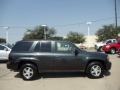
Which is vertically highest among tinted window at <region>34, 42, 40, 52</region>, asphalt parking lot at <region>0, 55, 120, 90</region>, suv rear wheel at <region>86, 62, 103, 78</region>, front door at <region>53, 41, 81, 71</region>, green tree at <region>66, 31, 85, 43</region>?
green tree at <region>66, 31, 85, 43</region>

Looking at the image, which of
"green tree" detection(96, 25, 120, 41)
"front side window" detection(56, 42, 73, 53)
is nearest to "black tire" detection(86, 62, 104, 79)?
"front side window" detection(56, 42, 73, 53)

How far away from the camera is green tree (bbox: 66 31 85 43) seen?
75.1 m

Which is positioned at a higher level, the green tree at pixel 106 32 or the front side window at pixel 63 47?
the green tree at pixel 106 32

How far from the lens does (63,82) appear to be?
11.6 m

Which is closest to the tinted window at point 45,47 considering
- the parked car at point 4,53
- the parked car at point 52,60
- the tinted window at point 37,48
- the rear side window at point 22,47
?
the parked car at point 52,60

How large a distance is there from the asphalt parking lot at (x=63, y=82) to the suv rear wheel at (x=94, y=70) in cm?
27

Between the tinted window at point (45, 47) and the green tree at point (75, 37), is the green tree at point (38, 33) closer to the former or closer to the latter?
the green tree at point (75, 37)

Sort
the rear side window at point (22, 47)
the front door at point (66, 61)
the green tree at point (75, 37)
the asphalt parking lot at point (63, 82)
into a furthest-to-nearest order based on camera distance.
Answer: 1. the green tree at point (75, 37)
2. the rear side window at point (22, 47)
3. the front door at point (66, 61)
4. the asphalt parking lot at point (63, 82)

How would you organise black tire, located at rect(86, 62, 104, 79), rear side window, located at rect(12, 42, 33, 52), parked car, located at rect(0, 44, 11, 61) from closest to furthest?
black tire, located at rect(86, 62, 104, 79) → rear side window, located at rect(12, 42, 33, 52) → parked car, located at rect(0, 44, 11, 61)

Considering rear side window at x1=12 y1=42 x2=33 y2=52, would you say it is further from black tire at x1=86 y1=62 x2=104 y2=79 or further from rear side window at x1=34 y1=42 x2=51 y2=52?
black tire at x1=86 y1=62 x2=104 y2=79

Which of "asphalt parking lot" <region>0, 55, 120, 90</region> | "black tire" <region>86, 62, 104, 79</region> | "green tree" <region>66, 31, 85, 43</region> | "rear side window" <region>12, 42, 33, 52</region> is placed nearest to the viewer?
"asphalt parking lot" <region>0, 55, 120, 90</region>

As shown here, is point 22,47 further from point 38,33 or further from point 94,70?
point 38,33

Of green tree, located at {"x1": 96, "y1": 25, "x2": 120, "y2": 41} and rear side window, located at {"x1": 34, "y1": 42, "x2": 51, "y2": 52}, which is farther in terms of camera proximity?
green tree, located at {"x1": 96, "y1": 25, "x2": 120, "y2": 41}

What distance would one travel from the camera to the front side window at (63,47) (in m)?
12.6
